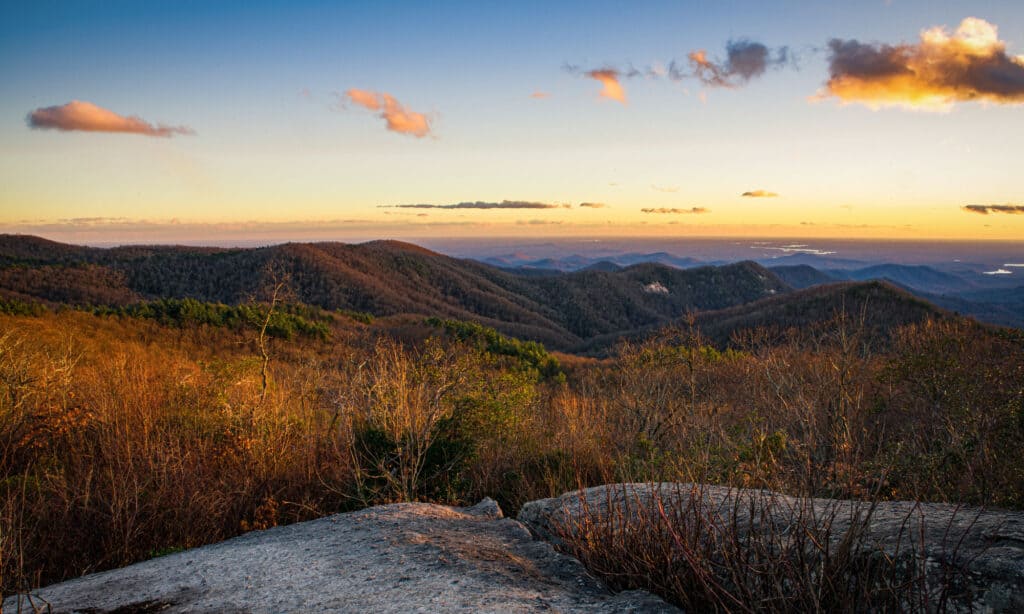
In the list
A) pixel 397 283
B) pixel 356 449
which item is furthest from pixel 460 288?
pixel 356 449

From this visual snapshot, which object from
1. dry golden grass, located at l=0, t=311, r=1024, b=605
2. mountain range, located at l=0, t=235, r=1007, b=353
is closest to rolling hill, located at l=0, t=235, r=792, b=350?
mountain range, located at l=0, t=235, r=1007, b=353

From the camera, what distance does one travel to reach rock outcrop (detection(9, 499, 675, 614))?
314 cm

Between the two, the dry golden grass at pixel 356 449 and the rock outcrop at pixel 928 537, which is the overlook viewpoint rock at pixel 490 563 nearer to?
the rock outcrop at pixel 928 537

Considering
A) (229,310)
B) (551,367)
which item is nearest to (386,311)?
(229,310)

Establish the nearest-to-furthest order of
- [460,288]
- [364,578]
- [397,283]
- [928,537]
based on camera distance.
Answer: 1. [928,537]
2. [364,578]
3. [397,283]
4. [460,288]

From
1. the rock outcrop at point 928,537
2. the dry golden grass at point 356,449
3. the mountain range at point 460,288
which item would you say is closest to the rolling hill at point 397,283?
the mountain range at point 460,288

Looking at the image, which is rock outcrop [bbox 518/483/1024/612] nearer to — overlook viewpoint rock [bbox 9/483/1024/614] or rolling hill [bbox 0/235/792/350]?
overlook viewpoint rock [bbox 9/483/1024/614]

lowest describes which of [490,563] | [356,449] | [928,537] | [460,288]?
[460,288]

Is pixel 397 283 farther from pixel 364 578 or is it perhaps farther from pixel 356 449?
pixel 364 578

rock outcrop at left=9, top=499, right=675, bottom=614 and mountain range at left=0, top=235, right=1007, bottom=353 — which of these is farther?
mountain range at left=0, top=235, right=1007, bottom=353

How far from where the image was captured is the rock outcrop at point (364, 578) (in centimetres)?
Result: 314

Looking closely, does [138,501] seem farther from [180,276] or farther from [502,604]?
[180,276]

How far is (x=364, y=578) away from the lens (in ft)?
11.5

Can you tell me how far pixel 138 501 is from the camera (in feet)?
16.4
